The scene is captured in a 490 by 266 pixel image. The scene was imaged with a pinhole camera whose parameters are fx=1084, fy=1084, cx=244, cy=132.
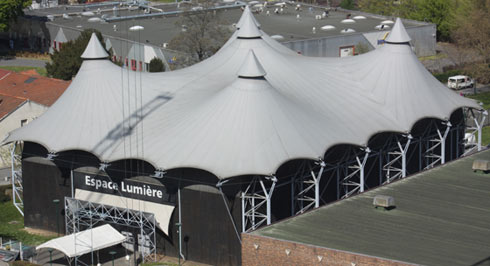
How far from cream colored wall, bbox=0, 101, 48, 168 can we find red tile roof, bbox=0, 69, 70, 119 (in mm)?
398

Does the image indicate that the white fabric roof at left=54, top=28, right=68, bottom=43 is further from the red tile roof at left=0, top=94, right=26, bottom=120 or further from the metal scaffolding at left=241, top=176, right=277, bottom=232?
the metal scaffolding at left=241, top=176, right=277, bottom=232

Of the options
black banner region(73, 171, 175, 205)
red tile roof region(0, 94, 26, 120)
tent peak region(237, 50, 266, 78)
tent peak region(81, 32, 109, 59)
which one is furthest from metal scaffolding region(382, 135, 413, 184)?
red tile roof region(0, 94, 26, 120)

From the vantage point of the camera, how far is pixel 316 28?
394 ft

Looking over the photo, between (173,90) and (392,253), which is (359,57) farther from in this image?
(392,253)

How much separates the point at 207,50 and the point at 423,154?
35902mm

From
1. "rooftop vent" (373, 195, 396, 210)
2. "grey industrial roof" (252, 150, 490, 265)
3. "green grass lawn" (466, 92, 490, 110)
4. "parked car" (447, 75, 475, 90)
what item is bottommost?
"green grass lawn" (466, 92, 490, 110)

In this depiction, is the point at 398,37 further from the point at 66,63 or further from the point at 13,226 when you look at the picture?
the point at 66,63

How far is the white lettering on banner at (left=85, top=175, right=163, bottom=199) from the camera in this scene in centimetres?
5778

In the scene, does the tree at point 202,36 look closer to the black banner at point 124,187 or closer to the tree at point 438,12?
the tree at point 438,12

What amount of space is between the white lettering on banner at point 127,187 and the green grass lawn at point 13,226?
13.7 feet

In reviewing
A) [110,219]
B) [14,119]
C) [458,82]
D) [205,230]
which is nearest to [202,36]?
[14,119]

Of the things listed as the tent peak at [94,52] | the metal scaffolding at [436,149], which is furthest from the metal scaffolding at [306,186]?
the tent peak at [94,52]

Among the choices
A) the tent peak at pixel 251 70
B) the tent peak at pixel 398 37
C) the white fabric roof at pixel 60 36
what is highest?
the tent peak at pixel 398 37

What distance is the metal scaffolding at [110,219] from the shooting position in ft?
189
